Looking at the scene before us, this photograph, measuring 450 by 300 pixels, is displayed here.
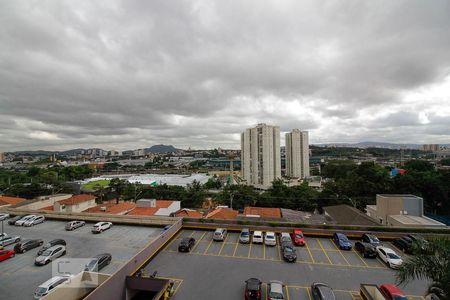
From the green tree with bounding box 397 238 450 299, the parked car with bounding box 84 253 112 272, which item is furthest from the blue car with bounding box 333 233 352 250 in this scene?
the parked car with bounding box 84 253 112 272

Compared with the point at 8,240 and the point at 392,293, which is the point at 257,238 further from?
the point at 8,240

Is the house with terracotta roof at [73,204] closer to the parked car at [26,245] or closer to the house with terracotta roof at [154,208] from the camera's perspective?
the house with terracotta roof at [154,208]

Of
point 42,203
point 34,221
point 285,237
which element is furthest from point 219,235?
point 42,203

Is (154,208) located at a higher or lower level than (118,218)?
lower

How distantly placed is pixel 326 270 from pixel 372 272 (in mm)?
2177

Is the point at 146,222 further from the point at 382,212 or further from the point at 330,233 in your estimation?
the point at 382,212

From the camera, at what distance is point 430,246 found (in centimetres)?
612

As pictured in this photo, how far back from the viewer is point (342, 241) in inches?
502

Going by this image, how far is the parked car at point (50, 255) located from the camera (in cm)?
1095

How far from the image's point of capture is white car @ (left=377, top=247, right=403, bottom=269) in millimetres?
10488

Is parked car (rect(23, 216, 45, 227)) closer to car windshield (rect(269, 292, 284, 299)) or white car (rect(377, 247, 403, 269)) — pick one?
car windshield (rect(269, 292, 284, 299))

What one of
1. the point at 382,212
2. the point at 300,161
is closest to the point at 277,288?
the point at 382,212

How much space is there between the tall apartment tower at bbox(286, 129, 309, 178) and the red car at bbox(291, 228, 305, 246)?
2643 inches

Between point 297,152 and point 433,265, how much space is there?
2959 inches
